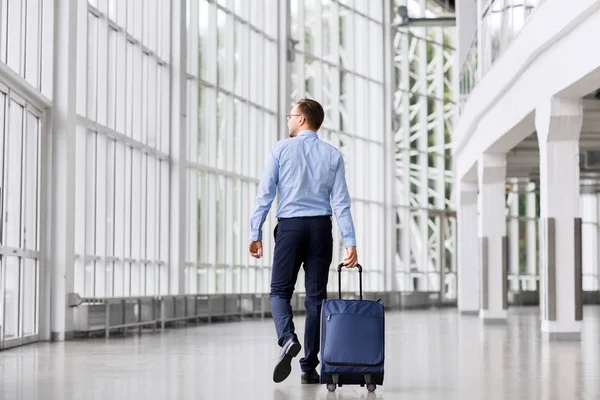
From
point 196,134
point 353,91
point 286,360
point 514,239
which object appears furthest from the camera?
point 514,239

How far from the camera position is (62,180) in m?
15.3

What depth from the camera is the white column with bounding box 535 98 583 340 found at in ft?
52.3

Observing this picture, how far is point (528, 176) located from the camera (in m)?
31.3

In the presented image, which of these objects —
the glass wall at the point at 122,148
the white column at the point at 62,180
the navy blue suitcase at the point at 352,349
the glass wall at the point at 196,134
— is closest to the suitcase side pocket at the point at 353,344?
the navy blue suitcase at the point at 352,349

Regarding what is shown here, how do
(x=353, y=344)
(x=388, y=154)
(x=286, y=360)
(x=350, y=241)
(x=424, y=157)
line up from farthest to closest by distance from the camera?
(x=424, y=157) → (x=388, y=154) → (x=350, y=241) → (x=286, y=360) → (x=353, y=344)

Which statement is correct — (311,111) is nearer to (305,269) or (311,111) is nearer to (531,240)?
(305,269)

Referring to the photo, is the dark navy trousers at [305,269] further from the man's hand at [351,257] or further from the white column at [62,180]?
the white column at [62,180]

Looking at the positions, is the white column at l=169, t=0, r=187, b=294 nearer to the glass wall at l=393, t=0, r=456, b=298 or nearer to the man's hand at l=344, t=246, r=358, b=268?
the man's hand at l=344, t=246, r=358, b=268

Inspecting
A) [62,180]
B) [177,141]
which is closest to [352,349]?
[62,180]

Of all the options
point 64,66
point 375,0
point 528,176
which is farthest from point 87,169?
point 375,0

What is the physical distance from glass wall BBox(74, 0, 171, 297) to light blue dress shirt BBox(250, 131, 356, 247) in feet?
30.9

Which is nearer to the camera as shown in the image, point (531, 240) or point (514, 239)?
point (514, 239)

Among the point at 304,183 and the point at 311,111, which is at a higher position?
the point at 311,111

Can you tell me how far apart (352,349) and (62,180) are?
8.83 m
